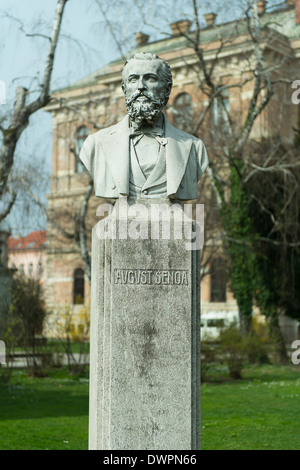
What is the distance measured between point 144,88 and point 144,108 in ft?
0.57

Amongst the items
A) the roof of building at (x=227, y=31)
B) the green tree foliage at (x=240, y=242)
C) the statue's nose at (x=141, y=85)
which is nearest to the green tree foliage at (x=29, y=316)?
the roof of building at (x=227, y=31)

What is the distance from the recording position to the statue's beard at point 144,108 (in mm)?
6004

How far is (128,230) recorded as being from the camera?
19.1 ft

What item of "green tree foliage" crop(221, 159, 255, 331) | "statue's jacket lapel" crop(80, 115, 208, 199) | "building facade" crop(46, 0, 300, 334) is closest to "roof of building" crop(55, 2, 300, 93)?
"building facade" crop(46, 0, 300, 334)

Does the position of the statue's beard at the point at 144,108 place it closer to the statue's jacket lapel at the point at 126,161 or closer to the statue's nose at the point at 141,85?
the statue's nose at the point at 141,85

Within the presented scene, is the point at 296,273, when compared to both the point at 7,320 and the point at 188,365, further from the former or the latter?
the point at 188,365

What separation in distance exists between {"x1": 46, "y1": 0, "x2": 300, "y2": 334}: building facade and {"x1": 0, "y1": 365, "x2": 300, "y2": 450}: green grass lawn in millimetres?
4285

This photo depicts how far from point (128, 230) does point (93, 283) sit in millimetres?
599

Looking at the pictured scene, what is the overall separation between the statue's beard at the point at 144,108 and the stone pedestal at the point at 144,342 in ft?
3.05

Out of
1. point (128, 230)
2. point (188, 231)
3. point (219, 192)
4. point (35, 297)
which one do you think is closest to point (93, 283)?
point (128, 230)

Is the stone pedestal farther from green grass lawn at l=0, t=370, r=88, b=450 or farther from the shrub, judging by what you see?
the shrub

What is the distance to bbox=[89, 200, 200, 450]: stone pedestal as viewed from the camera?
566 centimetres

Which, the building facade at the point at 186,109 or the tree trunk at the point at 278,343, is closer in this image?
the building facade at the point at 186,109
